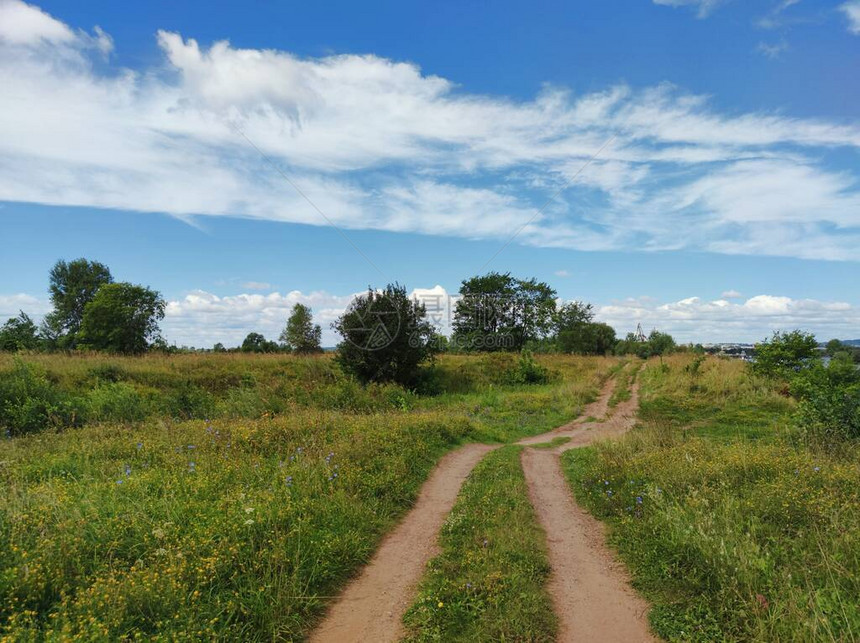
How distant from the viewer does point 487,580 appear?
5.19m

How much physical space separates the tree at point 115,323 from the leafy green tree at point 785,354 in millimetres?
46066

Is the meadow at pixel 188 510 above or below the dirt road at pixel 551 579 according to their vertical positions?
above

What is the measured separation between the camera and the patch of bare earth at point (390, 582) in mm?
4676

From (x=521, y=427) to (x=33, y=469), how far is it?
1402 centimetres

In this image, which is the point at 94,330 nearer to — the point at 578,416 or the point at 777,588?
the point at 578,416

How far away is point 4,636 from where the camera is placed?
360 centimetres

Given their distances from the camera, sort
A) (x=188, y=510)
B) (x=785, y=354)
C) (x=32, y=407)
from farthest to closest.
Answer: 1. (x=785, y=354)
2. (x=32, y=407)
3. (x=188, y=510)

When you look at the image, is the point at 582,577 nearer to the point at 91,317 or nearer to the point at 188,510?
the point at 188,510

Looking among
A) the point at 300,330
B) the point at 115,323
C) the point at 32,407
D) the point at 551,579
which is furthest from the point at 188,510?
the point at 300,330

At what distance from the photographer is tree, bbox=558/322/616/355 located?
60.2 m

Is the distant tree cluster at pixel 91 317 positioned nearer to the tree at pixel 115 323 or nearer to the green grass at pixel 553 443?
the tree at pixel 115 323

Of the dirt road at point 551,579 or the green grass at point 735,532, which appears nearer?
the green grass at point 735,532

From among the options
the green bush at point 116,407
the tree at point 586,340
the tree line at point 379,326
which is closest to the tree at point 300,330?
the tree line at point 379,326

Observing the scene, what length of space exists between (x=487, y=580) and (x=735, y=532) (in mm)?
3162
